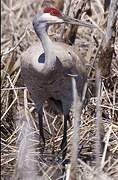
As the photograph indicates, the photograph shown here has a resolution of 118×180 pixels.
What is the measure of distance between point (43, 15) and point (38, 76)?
0.41 metres

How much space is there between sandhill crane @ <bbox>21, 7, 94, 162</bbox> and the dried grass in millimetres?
199

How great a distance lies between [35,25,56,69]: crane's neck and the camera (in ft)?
14.3

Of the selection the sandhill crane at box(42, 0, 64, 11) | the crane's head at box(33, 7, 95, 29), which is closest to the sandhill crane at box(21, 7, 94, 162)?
the crane's head at box(33, 7, 95, 29)

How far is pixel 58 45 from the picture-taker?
471cm

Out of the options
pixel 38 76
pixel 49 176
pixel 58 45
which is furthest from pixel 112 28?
pixel 49 176

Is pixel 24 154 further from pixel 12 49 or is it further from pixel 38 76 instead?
pixel 12 49

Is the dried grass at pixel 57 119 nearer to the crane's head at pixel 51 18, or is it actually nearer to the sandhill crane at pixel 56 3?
the sandhill crane at pixel 56 3

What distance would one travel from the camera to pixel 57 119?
5.46 m

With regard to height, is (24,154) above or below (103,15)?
below

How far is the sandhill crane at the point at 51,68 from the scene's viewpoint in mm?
4379

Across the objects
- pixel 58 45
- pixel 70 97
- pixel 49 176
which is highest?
pixel 58 45

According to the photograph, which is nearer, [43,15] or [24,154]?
[43,15]

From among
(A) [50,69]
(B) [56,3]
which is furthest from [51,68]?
(B) [56,3]

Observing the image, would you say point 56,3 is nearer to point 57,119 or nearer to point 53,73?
point 57,119
